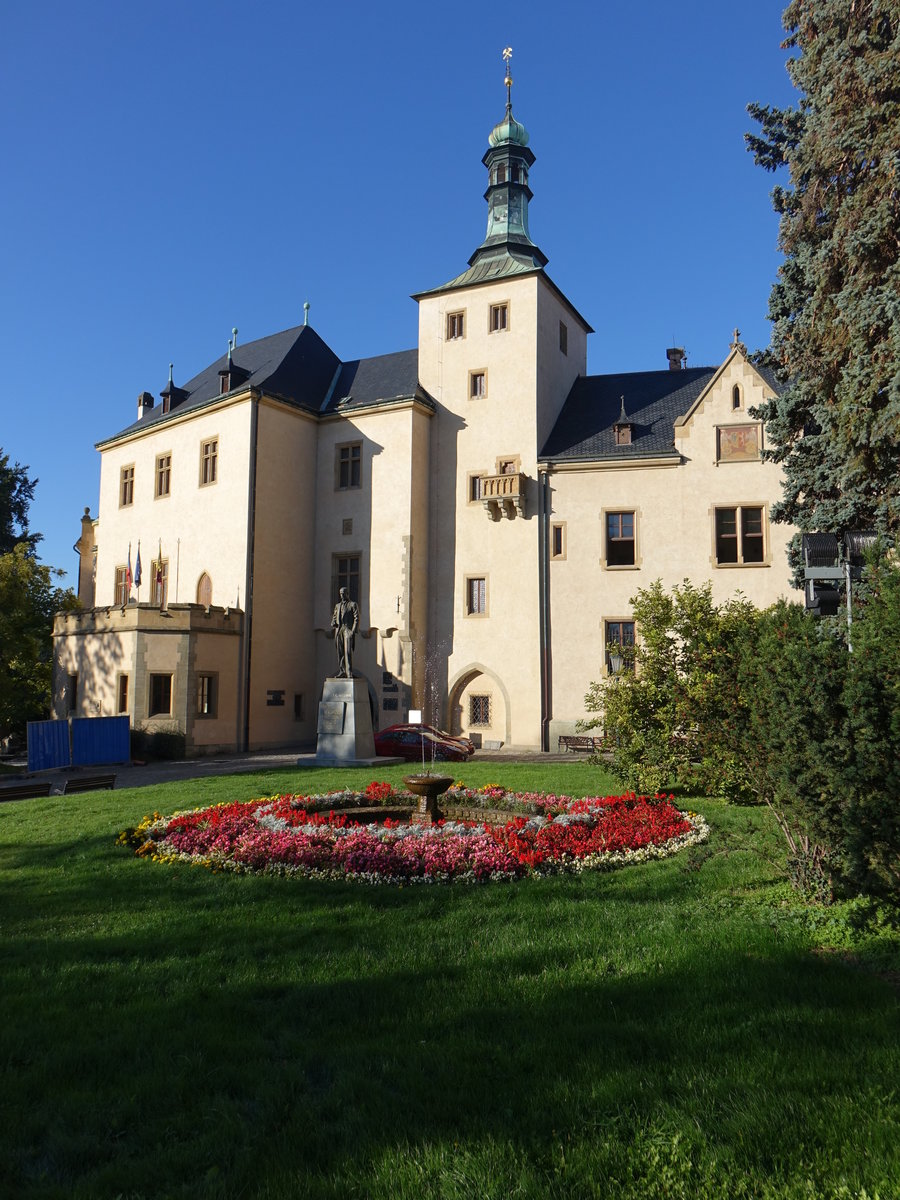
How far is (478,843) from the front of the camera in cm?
997

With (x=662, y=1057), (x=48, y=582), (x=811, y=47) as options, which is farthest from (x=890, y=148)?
(x=48, y=582)

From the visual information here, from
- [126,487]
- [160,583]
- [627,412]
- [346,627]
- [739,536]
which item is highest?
[627,412]

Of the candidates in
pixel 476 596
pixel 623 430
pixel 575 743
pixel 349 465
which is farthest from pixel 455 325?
pixel 575 743

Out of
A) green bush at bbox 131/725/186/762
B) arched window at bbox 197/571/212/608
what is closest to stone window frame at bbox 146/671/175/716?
green bush at bbox 131/725/186/762

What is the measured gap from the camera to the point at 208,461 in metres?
35.6

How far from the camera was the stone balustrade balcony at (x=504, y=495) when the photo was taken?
31.6 metres

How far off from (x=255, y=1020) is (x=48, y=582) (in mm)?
33938

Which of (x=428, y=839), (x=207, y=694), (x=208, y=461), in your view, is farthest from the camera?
(x=208, y=461)

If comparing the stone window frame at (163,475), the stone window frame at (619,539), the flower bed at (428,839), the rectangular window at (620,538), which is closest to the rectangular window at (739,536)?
the stone window frame at (619,539)

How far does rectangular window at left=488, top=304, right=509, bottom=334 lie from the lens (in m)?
33.8

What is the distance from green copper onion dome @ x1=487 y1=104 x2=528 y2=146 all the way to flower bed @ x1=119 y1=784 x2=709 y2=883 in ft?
110

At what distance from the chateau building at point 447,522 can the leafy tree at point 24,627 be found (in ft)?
5.52

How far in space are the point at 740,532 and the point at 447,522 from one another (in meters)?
10.9

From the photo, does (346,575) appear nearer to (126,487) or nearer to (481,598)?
(481,598)
